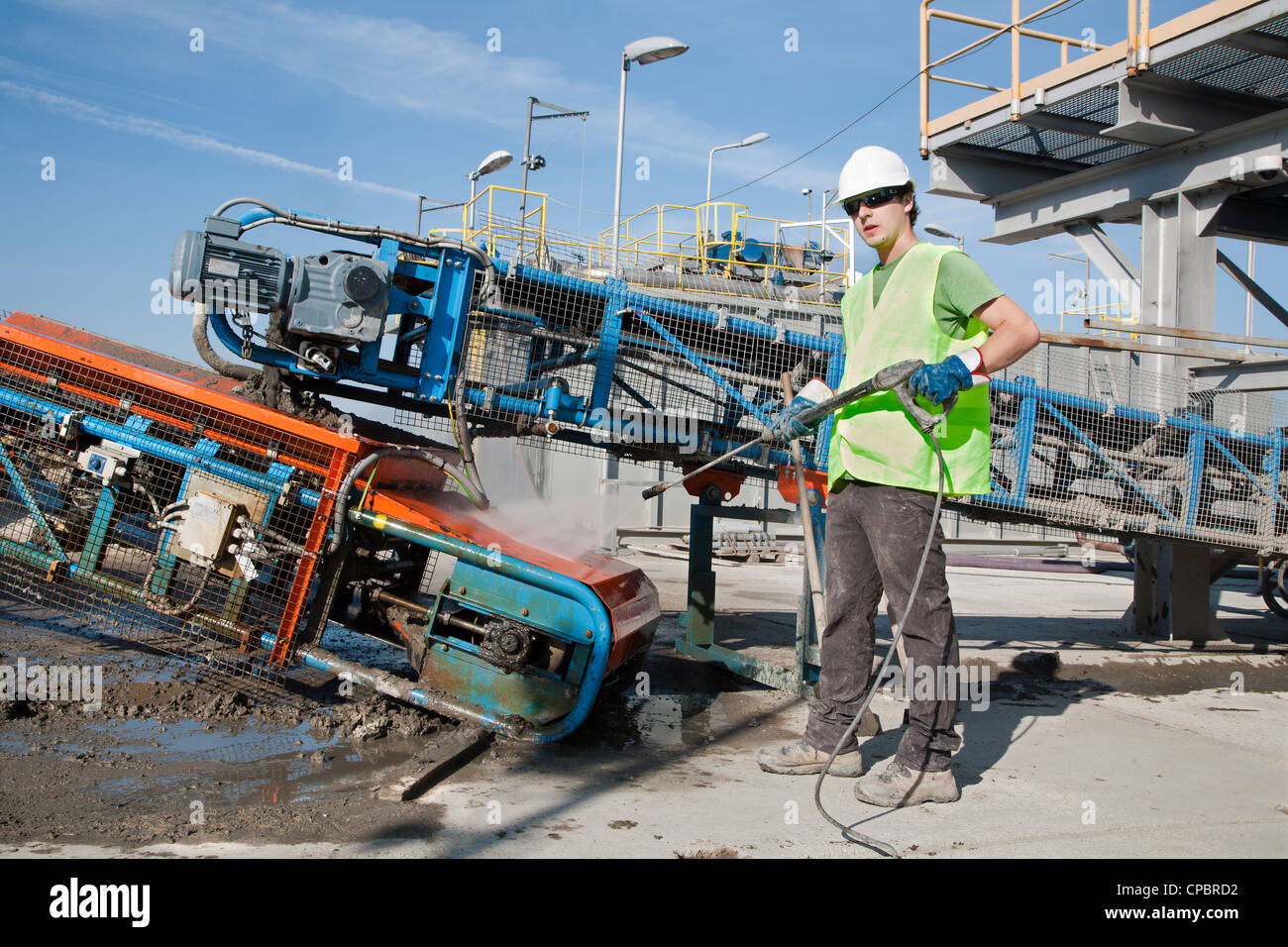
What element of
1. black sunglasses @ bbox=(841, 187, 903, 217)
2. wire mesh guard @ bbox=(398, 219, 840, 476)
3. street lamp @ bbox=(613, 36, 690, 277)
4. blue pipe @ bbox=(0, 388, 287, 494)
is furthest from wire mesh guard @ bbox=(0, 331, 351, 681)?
street lamp @ bbox=(613, 36, 690, 277)

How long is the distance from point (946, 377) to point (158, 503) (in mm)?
3440

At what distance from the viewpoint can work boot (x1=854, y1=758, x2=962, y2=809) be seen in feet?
10.8

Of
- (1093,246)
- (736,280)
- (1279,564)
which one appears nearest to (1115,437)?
(1093,246)

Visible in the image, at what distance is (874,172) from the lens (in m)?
3.54

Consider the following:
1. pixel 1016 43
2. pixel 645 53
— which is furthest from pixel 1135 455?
pixel 645 53

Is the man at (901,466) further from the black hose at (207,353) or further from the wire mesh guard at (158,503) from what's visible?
the black hose at (207,353)

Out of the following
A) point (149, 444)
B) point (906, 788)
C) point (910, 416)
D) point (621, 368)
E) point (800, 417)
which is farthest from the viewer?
point (621, 368)

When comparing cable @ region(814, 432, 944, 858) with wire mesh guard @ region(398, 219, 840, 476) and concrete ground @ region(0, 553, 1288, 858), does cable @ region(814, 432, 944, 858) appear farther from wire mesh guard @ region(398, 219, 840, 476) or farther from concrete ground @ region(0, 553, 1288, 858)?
wire mesh guard @ region(398, 219, 840, 476)

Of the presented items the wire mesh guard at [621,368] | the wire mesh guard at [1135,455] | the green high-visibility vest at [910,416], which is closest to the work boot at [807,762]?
the green high-visibility vest at [910,416]

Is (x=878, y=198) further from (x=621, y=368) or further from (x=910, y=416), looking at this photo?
(x=621, y=368)

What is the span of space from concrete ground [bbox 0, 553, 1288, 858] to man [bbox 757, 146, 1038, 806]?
0.19 metres

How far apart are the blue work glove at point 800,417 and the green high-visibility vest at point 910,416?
310mm

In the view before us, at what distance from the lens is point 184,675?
4.68 m
